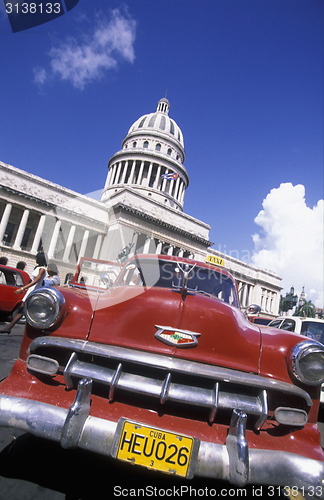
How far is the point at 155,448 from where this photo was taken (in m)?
1.59

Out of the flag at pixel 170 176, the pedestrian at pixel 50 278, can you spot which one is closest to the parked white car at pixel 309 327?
the pedestrian at pixel 50 278

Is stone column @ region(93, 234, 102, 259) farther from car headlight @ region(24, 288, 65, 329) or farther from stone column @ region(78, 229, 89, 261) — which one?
car headlight @ region(24, 288, 65, 329)

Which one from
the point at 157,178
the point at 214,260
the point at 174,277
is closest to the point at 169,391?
the point at 174,277

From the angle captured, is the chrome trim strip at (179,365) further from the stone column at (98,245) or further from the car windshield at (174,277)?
the stone column at (98,245)

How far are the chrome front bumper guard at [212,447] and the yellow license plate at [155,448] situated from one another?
6 centimetres

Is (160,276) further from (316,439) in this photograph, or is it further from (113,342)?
(316,439)

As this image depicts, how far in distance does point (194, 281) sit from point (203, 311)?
1421 millimetres

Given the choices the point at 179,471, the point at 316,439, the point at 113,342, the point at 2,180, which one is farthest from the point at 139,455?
the point at 2,180

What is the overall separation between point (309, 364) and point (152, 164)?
159 feet

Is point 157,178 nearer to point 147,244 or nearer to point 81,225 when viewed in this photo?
point 147,244

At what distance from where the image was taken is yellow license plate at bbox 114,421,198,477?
1547 mm

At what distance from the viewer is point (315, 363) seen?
187 centimetres

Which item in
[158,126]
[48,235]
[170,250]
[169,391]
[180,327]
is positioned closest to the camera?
[169,391]

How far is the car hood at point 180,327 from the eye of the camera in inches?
76.3
